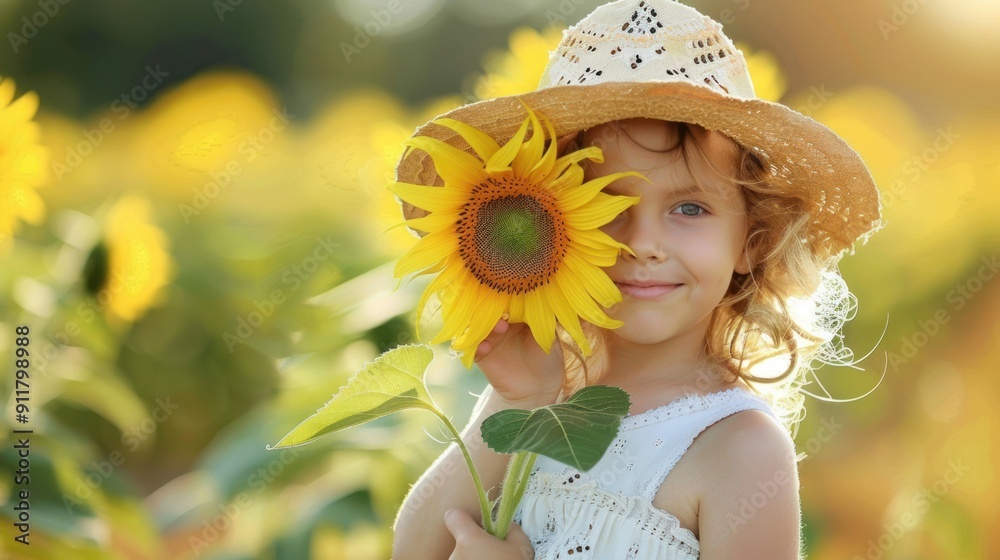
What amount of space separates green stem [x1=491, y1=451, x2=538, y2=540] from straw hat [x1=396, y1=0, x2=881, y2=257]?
284 millimetres

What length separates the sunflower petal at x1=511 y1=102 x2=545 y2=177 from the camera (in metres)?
0.84

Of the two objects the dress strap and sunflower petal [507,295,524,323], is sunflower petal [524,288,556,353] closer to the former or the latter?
sunflower petal [507,295,524,323]

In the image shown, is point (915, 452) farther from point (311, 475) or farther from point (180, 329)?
point (180, 329)

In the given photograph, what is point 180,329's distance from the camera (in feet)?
7.00

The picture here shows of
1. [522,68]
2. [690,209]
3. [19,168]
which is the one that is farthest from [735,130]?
[19,168]

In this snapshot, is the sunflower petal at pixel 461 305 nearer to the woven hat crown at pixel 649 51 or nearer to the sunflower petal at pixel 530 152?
the sunflower petal at pixel 530 152

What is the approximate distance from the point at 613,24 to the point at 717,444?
1.34 feet

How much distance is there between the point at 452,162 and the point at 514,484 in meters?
0.27

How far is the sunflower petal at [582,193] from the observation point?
85 centimetres

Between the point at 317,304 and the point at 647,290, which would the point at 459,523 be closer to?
the point at 647,290

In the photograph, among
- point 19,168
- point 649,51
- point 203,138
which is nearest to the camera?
point 649,51

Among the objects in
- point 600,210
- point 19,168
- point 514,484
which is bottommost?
point 19,168

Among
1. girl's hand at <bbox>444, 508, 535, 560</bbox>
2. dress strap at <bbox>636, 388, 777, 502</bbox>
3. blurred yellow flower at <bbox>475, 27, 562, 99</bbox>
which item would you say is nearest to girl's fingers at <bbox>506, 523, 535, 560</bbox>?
girl's hand at <bbox>444, 508, 535, 560</bbox>

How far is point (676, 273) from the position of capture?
0.98 metres
